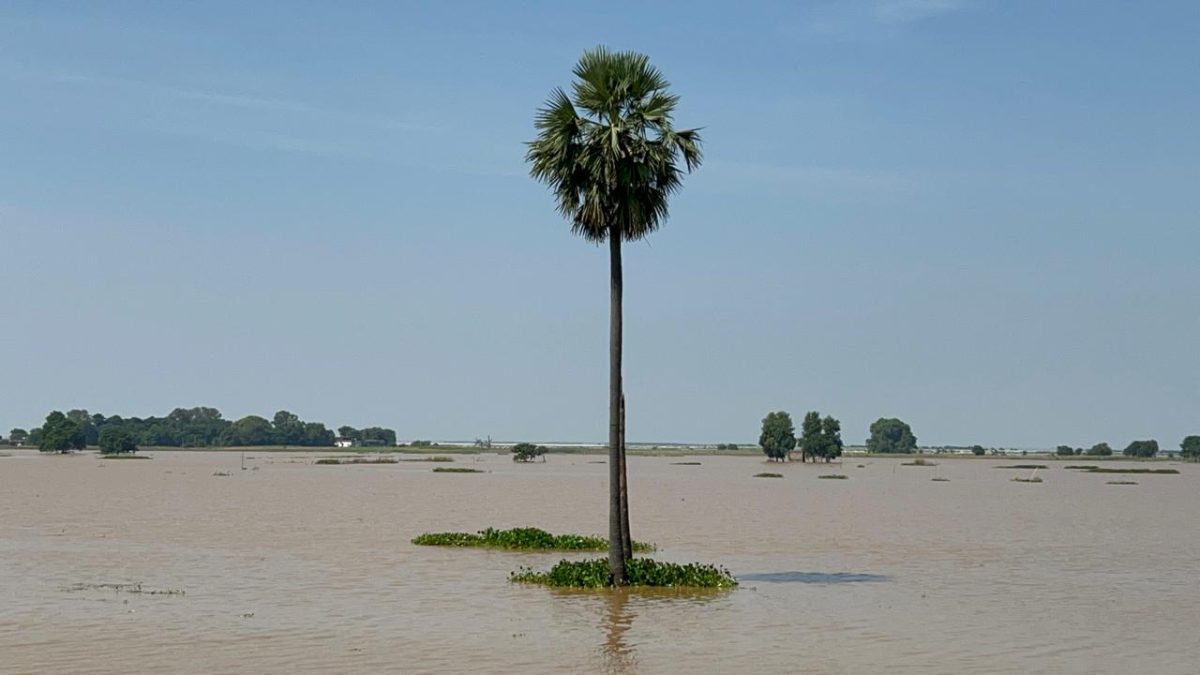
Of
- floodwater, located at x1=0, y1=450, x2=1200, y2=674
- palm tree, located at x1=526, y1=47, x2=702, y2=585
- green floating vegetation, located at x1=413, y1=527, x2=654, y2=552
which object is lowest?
floodwater, located at x1=0, y1=450, x2=1200, y2=674

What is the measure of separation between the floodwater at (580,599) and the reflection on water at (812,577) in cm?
16

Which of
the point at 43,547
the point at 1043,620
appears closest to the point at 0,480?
the point at 43,547

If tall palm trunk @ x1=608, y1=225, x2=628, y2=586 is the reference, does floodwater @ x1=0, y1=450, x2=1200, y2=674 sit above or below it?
below

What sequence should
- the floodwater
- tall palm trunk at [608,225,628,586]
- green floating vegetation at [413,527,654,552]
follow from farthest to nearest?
green floating vegetation at [413,527,654,552] → tall palm trunk at [608,225,628,586] → the floodwater

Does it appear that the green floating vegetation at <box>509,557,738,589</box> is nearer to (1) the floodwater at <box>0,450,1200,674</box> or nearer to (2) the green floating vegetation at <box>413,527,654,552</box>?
(1) the floodwater at <box>0,450,1200,674</box>

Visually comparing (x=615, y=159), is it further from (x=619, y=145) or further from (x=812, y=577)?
(x=812, y=577)

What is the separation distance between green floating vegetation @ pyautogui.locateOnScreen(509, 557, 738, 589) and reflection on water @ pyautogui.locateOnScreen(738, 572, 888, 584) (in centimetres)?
210

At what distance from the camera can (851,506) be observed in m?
72.4

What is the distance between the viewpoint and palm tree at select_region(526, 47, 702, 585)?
2866cm

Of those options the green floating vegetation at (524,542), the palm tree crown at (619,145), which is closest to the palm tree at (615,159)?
the palm tree crown at (619,145)

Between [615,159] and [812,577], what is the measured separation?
12153 millimetres

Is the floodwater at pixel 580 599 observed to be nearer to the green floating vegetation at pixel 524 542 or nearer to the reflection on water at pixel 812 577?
the reflection on water at pixel 812 577

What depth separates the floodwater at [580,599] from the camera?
834 inches

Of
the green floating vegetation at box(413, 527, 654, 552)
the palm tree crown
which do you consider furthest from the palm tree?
the green floating vegetation at box(413, 527, 654, 552)
